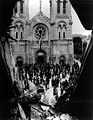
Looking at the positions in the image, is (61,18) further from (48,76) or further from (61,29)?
(48,76)

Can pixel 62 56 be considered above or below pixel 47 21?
below

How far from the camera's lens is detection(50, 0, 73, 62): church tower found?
2.18m

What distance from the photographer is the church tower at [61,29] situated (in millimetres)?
2184

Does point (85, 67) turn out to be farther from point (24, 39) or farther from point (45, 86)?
point (24, 39)

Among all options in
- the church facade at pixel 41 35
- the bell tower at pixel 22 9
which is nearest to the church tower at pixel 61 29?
the church facade at pixel 41 35

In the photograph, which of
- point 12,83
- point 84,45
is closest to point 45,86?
point 12,83

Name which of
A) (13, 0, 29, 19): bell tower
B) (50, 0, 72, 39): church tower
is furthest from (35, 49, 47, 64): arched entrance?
(13, 0, 29, 19): bell tower

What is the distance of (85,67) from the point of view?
224 centimetres

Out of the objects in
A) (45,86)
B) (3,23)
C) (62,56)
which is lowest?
(45,86)

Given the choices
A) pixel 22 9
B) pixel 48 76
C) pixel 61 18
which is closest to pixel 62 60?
pixel 48 76

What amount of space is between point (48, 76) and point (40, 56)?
130mm

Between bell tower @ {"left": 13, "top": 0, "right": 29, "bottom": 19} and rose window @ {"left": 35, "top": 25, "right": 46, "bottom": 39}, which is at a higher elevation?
bell tower @ {"left": 13, "top": 0, "right": 29, "bottom": 19}

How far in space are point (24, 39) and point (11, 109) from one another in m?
0.43

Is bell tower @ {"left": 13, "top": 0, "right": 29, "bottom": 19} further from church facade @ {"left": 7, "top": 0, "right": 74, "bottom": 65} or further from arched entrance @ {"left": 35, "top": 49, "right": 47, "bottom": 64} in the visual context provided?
arched entrance @ {"left": 35, "top": 49, "right": 47, "bottom": 64}
